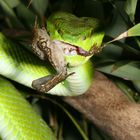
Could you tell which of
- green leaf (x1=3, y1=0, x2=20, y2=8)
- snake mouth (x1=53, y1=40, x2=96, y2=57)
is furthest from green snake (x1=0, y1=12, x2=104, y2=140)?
green leaf (x1=3, y1=0, x2=20, y2=8)

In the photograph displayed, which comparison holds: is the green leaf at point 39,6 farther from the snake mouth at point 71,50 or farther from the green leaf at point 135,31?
the green leaf at point 135,31

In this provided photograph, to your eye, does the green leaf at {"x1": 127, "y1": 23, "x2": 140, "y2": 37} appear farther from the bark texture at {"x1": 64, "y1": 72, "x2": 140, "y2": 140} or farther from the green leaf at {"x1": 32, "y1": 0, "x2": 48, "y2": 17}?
the green leaf at {"x1": 32, "y1": 0, "x2": 48, "y2": 17}

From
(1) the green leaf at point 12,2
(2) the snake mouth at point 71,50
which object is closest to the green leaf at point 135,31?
(2) the snake mouth at point 71,50

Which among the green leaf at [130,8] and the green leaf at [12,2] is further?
the green leaf at [12,2]

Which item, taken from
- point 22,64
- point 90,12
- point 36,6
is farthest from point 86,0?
point 22,64

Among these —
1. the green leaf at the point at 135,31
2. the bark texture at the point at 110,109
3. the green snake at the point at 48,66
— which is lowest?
the bark texture at the point at 110,109

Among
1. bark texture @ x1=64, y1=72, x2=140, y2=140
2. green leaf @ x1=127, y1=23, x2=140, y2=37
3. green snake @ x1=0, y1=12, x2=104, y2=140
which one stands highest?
green leaf @ x1=127, y1=23, x2=140, y2=37
